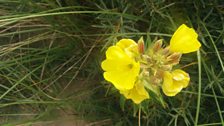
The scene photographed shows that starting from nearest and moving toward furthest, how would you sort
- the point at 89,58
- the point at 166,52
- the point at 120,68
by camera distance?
the point at 120,68
the point at 166,52
the point at 89,58

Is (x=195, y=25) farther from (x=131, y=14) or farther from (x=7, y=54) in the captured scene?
(x=7, y=54)

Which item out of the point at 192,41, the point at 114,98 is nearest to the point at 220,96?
the point at 114,98

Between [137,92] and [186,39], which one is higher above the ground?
[186,39]

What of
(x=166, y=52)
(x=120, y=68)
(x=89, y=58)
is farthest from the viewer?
(x=89, y=58)

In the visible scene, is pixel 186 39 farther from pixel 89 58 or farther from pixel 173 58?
pixel 89 58

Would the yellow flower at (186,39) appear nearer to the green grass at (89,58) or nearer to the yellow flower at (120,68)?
the yellow flower at (120,68)

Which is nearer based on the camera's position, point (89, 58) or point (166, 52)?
point (166, 52)

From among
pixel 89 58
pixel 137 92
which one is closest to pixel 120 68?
pixel 137 92

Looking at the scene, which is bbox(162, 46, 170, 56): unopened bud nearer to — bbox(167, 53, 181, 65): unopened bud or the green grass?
bbox(167, 53, 181, 65): unopened bud
